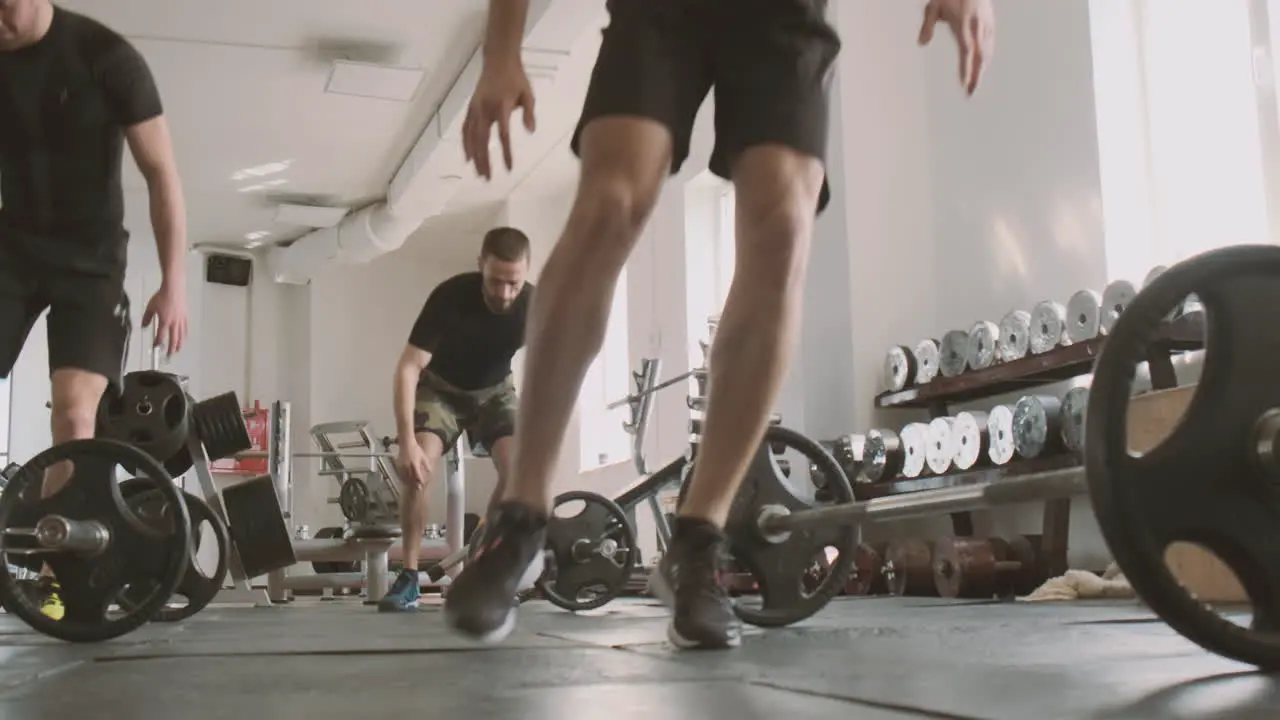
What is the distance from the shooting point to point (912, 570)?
150 inches

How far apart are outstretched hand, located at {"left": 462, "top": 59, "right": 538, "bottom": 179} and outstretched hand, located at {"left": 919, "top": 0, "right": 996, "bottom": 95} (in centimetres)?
47

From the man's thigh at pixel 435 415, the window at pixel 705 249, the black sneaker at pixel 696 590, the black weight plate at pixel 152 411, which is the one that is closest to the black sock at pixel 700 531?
the black sneaker at pixel 696 590

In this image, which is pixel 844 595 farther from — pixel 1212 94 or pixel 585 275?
pixel 585 275

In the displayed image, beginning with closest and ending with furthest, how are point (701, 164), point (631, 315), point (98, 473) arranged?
point (98, 473) → point (701, 164) → point (631, 315)

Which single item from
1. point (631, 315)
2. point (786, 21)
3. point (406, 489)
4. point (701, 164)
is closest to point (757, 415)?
point (786, 21)

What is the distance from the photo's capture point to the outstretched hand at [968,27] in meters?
1.37

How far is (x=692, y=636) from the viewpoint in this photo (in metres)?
1.32

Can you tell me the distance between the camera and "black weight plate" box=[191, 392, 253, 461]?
3160 mm

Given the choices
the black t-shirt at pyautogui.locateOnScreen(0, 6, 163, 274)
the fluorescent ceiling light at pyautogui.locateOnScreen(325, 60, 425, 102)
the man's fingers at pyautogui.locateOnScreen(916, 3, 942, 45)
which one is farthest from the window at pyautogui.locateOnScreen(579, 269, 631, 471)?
the man's fingers at pyautogui.locateOnScreen(916, 3, 942, 45)

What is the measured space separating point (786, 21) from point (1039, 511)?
10.1ft

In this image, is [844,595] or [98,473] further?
[844,595]

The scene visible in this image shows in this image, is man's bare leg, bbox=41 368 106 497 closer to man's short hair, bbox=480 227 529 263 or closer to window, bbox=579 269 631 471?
man's short hair, bbox=480 227 529 263

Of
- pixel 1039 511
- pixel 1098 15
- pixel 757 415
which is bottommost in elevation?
pixel 1039 511

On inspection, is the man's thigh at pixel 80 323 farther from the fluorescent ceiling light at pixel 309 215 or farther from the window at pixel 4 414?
the window at pixel 4 414
